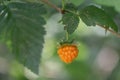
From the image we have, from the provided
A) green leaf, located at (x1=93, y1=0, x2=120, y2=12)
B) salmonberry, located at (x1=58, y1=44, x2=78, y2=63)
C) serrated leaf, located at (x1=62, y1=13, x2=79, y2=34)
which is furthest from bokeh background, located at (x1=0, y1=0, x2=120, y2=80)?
green leaf, located at (x1=93, y1=0, x2=120, y2=12)

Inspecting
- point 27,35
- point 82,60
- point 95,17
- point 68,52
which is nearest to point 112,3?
point 95,17

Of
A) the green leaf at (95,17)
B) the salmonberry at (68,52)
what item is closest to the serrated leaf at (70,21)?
the green leaf at (95,17)

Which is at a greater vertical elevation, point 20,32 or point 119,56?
point 20,32

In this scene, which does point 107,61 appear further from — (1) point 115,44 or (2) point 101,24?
(2) point 101,24

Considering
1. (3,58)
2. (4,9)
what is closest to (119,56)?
(3,58)

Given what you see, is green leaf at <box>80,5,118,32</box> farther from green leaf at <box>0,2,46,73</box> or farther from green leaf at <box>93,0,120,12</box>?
green leaf at <box>0,2,46,73</box>

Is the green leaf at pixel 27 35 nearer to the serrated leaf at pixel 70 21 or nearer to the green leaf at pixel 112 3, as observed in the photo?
the serrated leaf at pixel 70 21
